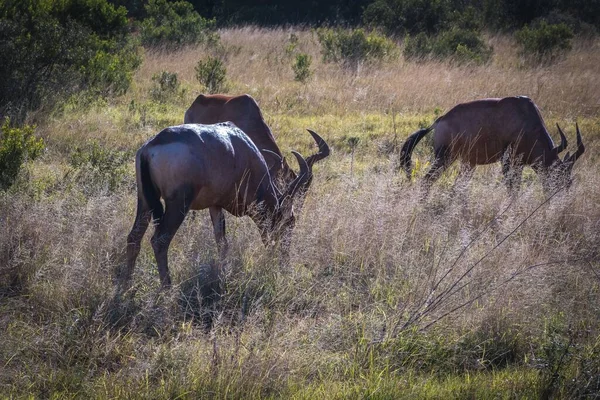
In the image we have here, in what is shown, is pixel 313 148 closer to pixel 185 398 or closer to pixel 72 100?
pixel 72 100

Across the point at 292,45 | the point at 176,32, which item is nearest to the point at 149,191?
the point at 292,45

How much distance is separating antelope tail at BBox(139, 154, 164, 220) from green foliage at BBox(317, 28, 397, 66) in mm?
12611

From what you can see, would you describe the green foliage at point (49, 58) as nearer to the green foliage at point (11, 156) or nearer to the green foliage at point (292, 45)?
the green foliage at point (11, 156)

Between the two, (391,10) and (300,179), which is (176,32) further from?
(300,179)

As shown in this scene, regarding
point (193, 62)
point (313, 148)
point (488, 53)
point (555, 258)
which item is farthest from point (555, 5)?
point (555, 258)

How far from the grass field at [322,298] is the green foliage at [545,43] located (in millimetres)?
11157

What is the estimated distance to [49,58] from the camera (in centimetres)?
1305

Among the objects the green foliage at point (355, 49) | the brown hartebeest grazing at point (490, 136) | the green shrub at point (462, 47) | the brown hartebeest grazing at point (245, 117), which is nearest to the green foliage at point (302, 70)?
the green foliage at point (355, 49)

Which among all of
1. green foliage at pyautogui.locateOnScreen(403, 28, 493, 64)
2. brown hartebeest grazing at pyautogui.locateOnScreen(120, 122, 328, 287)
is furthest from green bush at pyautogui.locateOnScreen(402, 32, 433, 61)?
brown hartebeest grazing at pyautogui.locateOnScreen(120, 122, 328, 287)

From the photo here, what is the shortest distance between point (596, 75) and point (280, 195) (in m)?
13.0

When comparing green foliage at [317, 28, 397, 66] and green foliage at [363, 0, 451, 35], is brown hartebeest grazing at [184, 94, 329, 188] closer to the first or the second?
green foliage at [317, 28, 397, 66]

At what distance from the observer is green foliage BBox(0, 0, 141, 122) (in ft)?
40.1

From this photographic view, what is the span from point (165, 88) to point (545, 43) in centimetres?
1089

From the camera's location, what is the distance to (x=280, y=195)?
25.6 feet
